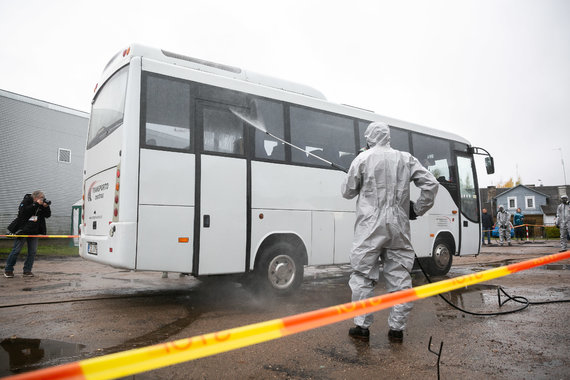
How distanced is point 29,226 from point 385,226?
25.0 ft

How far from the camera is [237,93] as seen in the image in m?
5.84

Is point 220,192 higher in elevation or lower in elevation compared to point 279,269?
higher

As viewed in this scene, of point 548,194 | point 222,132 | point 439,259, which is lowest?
point 439,259

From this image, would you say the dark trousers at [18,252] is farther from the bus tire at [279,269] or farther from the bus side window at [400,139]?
the bus side window at [400,139]

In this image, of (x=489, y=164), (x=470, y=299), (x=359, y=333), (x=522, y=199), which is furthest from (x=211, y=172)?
(x=522, y=199)

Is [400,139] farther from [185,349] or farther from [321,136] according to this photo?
[185,349]

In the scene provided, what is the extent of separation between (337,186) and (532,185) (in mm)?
60675

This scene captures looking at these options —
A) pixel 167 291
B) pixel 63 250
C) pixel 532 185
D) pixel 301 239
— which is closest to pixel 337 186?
pixel 301 239

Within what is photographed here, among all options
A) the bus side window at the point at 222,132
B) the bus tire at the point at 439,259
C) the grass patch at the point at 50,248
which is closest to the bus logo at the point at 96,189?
the bus side window at the point at 222,132

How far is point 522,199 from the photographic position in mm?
50688

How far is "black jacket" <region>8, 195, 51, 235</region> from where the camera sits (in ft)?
26.6

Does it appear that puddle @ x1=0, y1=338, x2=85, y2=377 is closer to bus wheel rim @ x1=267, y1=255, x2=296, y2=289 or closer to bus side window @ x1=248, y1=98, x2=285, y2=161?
bus wheel rim @ x1=267, y1=255, x2=296, y2=289

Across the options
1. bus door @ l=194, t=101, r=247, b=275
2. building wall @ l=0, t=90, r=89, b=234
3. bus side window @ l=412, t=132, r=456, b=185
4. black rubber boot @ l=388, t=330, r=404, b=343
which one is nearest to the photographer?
bus door @ l=194, t=101, r=247, b=275

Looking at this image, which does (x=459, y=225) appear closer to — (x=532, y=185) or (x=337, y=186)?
(x=337, y=186)
